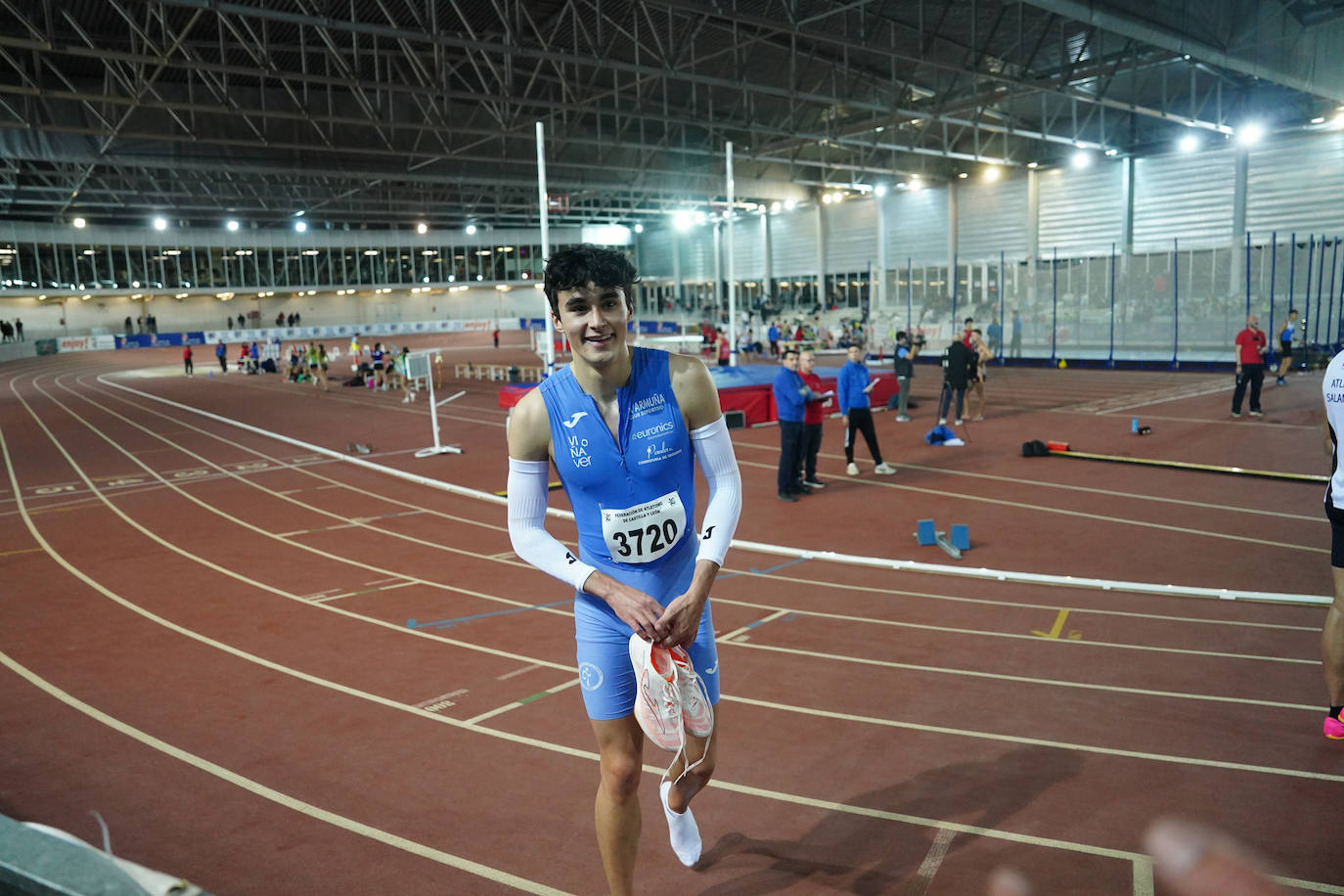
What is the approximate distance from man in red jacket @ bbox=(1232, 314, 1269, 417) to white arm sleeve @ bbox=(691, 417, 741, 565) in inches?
615

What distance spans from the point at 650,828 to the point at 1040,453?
10812mm

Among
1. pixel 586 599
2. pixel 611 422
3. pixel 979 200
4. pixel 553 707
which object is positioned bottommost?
pixel 553 707

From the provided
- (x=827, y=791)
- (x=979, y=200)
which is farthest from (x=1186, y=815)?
(x=979, y=200)

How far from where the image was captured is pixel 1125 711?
183 inches

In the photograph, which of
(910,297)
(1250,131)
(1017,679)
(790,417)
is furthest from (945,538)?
(1250,131)

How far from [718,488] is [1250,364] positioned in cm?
1609

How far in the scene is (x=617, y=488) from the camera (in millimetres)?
2775

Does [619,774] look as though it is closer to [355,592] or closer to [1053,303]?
[355,592]

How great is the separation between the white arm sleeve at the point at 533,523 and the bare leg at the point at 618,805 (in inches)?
20.1

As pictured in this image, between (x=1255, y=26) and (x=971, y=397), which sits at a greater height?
(x=1255, y=26)

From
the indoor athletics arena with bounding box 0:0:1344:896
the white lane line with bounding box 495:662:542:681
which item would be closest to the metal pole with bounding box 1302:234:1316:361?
the indoor athletics arena with bounding box 0:0:1344:896

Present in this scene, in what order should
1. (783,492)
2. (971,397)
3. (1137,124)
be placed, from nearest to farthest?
(783,492) < (971,397) < (1137,124)

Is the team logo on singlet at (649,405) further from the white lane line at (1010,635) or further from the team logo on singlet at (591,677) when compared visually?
the white lane line at (1010,635)

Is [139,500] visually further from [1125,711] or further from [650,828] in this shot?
[1125,711]
